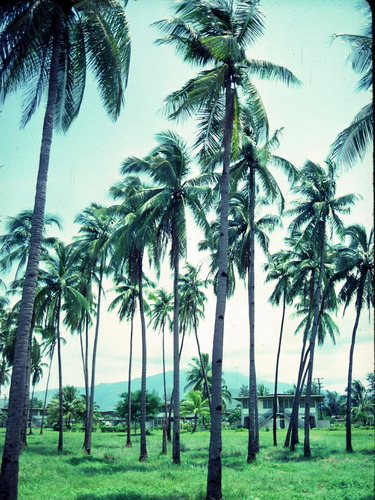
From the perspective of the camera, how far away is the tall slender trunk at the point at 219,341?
1237 centimetres

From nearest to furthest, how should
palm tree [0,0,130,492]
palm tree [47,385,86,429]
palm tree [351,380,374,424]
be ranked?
palm tree [0,0,130,492]
palm tree [47,385,86,429]
palm tree [351,380,374,424]

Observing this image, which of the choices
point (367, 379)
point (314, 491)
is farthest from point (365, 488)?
point (367, 379)

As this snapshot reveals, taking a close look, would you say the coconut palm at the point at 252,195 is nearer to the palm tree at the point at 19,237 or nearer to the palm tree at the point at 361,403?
the palm tree at the point at 19,237

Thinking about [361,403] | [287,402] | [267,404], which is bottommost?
[361,403]

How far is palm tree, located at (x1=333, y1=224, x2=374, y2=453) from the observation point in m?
27.3

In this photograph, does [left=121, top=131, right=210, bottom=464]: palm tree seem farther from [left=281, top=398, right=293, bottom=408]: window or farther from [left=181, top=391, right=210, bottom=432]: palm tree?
[left=281, top=398, right=293, bottom=408]: window

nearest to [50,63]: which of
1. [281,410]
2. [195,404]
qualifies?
[195,404]

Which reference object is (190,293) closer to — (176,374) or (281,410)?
(176,374)

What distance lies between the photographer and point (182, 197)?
22.7 meters

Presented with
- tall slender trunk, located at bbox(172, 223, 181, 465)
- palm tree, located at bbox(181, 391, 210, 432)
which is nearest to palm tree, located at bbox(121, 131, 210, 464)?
tall slender trunk, located at bbox(172, 223, 181, 465)

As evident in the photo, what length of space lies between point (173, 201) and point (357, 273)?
13037 millimetres

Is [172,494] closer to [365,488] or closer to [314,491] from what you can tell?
[314,491]

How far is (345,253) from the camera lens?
27672 mm

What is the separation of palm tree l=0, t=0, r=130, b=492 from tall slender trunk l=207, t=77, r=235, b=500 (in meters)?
3.73
